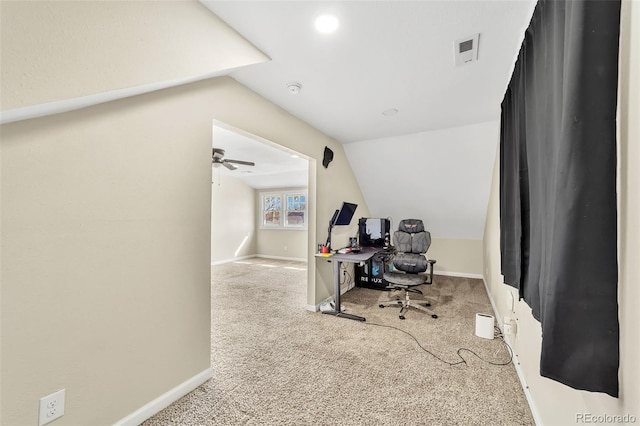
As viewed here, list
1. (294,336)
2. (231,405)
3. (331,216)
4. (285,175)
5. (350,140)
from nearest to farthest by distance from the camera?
1. (231,405)
2. (294,336)
3. (331,216)
4. (350,140)
5. (285,175)

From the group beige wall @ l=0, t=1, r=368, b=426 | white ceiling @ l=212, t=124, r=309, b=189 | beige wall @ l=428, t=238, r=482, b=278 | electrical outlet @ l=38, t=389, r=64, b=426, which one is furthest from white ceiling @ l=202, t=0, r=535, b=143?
beige wall @ l=428, t=238, r=482, b=278

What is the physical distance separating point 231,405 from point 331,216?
262 cm

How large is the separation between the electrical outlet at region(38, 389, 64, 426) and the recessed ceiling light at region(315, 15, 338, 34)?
2513mm

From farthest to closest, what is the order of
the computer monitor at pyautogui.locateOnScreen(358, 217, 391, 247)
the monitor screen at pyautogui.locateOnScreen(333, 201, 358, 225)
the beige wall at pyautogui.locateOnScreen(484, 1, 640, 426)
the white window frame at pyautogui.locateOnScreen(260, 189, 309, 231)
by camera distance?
the white window frame at pyautogui.locateOnScreen(260, 189, 309, 231) → the computer monitor at pyautogui.locateOnScreen(358, 217, 391, 247) → the monitor screen at pyautogui.locateOnScreen(333, 201, 358, 225) → the beige wall at pyautogui.locateOnScreen(484, 1, 640, 426)

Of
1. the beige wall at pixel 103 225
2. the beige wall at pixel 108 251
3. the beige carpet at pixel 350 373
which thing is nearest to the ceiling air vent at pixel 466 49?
the beige wall at pixel 103 225

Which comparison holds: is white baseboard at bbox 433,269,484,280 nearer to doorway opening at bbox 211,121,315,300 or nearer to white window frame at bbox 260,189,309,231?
doorway opening at bbox 211,121,315,300

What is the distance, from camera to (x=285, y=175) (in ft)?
22.0

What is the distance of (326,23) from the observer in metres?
1.67

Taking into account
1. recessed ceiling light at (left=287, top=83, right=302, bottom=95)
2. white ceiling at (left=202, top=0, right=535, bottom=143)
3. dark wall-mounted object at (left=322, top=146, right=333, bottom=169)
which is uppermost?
white ceiling at (left=202, top=0, right=535, bottom=143)

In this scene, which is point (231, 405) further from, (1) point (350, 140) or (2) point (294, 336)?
(1) point (350, 140)

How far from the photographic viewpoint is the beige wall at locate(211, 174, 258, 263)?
6.90 metres

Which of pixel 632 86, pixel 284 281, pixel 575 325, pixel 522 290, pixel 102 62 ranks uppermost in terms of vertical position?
pixel 102 62

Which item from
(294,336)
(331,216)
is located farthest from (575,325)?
(331,216)

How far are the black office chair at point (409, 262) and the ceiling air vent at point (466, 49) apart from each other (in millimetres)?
2449
